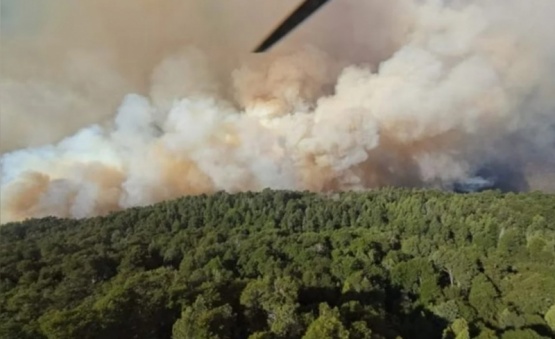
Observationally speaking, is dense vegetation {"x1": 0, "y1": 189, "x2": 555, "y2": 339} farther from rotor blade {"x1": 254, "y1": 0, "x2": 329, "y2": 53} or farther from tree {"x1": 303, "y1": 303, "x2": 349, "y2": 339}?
rotor blade {"x1": 254, "y1": 0, "x2": 329, "y2": 53}

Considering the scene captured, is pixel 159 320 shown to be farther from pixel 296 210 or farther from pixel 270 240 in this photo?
pixel 296 210

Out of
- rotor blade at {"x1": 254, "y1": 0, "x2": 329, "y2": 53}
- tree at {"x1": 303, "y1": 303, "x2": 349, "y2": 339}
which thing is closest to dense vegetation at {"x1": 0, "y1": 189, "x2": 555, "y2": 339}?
tree at {"x1": 303, "y1": 303, "x2": 349, "y2": 339}

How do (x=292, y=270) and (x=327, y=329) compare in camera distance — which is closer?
(x=327, y=329)

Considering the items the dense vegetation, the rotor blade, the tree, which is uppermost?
the dense vegetation

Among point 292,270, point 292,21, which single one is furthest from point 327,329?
point 292,21

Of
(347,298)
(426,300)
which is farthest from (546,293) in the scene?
(347,298)

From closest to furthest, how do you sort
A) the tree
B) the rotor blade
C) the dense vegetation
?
the rotor blade < the tree < the dense vegetation

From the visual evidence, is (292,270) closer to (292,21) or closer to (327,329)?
(327,329)
